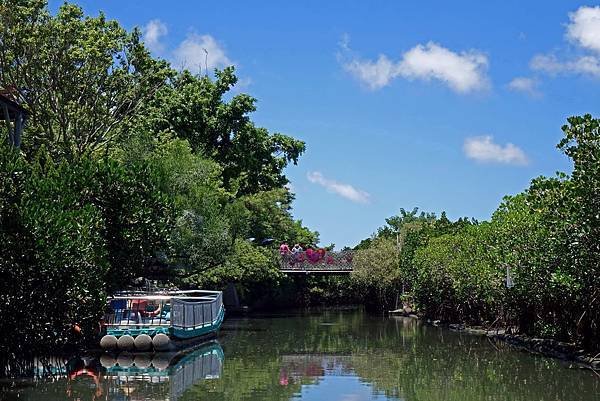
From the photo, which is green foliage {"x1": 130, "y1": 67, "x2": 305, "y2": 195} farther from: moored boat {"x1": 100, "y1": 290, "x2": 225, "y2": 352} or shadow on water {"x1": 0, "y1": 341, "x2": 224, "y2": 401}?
shadow on water {"x1": 0, "y1": 341, "x2": 224, "y2": 401}

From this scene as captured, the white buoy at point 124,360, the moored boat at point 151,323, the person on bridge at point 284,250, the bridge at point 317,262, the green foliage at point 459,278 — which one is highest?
the person on bridge at point 284,250

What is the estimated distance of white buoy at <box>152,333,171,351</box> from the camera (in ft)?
76.5

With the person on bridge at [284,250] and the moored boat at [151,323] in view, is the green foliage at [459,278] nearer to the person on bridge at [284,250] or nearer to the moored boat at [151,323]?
the moored boat at [151,323]

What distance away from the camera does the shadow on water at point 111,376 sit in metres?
16.4

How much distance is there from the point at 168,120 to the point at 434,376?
2594 cm

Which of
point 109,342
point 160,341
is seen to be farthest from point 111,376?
point 160,341

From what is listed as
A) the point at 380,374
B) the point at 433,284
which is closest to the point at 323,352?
the point at 380,374

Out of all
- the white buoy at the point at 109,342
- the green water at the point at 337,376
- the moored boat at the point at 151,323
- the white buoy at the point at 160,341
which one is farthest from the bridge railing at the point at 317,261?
the white buoy at the point at 109,342

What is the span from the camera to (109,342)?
23062 millimetres

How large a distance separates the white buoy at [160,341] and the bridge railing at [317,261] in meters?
29.4

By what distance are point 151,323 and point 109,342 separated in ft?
5.39

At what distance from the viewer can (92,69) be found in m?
33.0

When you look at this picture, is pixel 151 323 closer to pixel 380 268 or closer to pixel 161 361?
pixel 161 361

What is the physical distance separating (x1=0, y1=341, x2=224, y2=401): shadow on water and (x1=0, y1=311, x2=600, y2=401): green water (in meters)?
0.02
